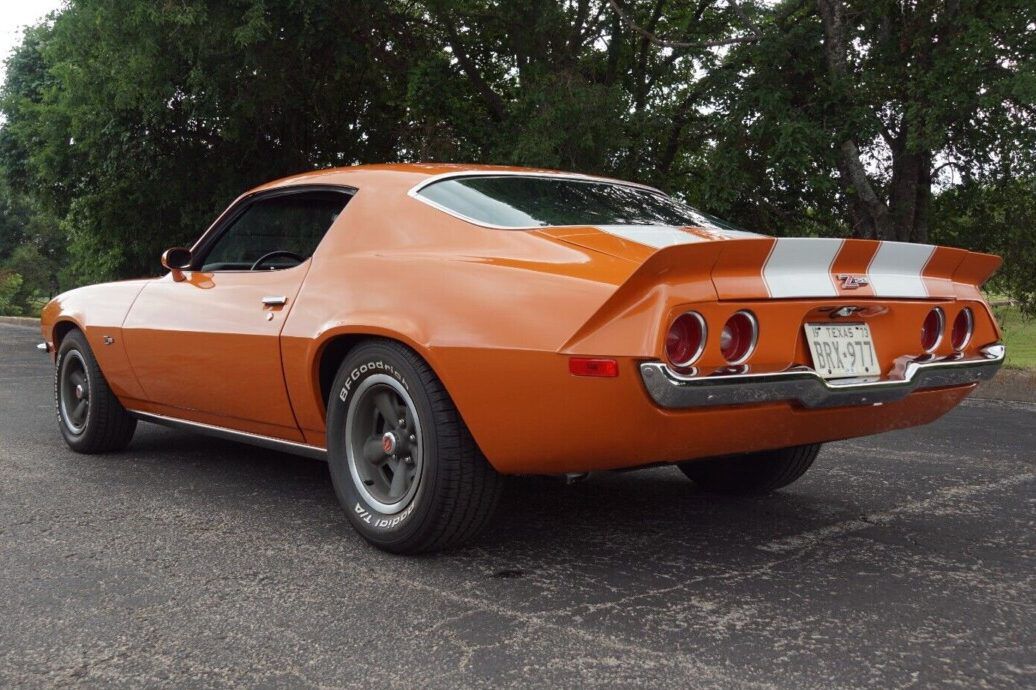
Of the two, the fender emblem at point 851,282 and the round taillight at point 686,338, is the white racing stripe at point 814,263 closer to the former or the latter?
the fender emblem at point 851,282

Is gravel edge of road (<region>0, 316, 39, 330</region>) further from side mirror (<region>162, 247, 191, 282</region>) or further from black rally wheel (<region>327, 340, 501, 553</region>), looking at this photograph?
black rally wheel (<region>327, 340, 501, 553</region>)

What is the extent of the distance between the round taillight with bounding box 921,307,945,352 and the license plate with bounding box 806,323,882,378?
0.38 metres

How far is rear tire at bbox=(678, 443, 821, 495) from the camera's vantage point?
4.30m

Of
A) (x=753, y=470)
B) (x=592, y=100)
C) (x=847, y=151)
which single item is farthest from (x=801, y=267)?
(x=592, y=100)

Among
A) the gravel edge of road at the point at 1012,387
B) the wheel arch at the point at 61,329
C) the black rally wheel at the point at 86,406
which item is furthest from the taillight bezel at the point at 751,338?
the gravel edge of road at the point at 1012,387

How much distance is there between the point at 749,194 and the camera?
12430 millimetres

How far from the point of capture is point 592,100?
41.5 ft

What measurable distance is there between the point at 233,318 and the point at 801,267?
221cm

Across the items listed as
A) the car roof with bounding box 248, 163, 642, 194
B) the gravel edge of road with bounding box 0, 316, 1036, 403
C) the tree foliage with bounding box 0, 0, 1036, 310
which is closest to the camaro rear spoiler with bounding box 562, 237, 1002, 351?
the car roof with bounding box 248, 163, 642, 194

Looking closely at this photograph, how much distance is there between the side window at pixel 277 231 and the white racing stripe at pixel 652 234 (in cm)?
113

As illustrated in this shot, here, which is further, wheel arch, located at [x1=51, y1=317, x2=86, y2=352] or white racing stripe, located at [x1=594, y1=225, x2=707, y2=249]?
wheel arch, located at [x1=51, y1=317, x2=86, y2=352]

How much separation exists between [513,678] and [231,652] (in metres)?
0.72

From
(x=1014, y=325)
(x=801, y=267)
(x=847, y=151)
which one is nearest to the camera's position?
(x=801, y=267)

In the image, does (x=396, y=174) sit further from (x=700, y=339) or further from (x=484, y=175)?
(x=700, y=339)
